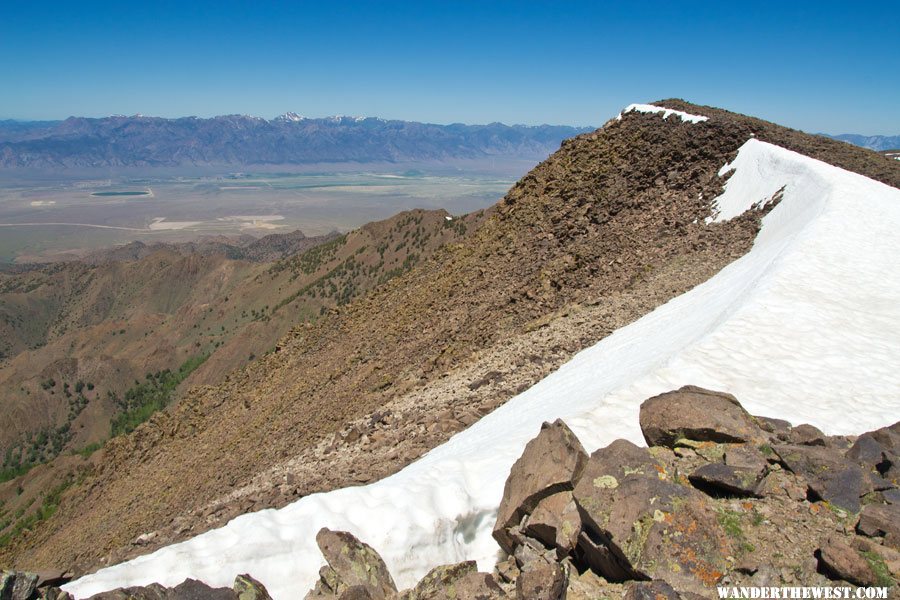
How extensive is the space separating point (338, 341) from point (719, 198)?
14425 mm

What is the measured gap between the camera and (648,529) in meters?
4.02

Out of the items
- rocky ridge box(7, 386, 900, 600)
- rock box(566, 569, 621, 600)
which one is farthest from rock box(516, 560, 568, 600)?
rock box(566, 569, 621, 600)

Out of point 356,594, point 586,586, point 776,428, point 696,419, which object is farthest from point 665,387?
point 356,594

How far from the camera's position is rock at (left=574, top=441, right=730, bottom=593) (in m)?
3.81

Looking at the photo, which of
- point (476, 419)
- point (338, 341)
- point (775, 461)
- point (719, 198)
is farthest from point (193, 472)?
point (719, 198)

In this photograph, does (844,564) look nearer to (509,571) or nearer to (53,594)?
(509,571)

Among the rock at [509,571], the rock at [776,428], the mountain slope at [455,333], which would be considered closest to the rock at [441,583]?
the rock at [509,571]

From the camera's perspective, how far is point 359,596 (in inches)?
167

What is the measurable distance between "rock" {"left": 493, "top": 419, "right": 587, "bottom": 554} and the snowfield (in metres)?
0.72

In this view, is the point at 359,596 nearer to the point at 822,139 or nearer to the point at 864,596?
the point at 864,596

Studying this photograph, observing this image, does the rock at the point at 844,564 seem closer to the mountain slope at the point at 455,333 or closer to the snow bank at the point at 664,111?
the mountain slope at the point at 455,333

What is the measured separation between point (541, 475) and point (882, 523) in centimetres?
253

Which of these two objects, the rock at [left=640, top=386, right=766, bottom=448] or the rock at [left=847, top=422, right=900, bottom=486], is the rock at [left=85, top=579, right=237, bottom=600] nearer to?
the rock at [left=640, top=386, right=766, bottom=448]

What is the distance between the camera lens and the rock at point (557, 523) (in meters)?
4.45
